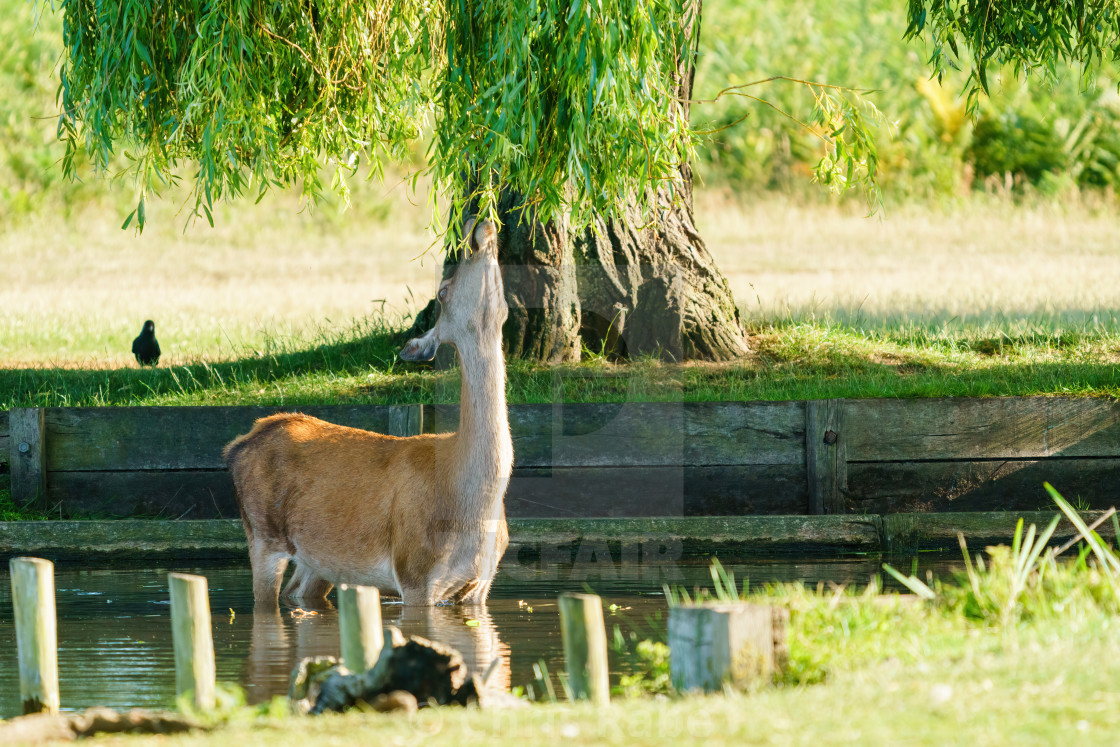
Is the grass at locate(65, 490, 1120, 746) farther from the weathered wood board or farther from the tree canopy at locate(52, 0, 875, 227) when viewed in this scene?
the weathered wood board

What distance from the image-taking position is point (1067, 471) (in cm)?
1218

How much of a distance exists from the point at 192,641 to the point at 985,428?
8.01m

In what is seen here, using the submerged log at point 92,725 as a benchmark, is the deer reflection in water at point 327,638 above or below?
below

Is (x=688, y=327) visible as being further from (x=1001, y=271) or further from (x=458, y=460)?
(x=1001, y=271)

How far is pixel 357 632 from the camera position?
6.31m

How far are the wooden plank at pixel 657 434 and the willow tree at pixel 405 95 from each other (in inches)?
75.3

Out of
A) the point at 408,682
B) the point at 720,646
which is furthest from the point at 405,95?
the point at 720,646

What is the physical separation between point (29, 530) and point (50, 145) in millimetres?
25868

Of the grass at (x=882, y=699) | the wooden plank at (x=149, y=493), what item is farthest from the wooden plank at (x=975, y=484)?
the wooden plank at (x=149, y=493)

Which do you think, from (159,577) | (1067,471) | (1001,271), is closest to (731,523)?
(1067,471)

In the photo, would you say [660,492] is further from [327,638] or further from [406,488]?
[327,638]

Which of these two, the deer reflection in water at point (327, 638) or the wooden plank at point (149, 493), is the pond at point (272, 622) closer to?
the deer reflection in water at point (327, 638)

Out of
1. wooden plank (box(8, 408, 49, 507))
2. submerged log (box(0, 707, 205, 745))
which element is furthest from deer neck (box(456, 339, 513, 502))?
wooden plank (box(8, 408, 49, 507))

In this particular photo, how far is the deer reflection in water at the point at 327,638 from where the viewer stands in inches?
301
